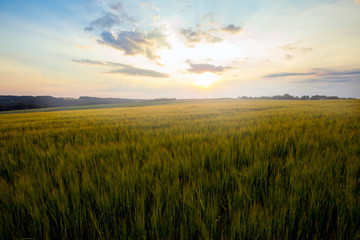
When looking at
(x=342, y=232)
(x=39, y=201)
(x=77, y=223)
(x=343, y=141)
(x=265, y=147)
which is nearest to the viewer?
(x=342, y=232)

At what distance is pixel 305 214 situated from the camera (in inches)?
38.4

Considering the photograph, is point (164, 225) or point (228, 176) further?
point (228, 176)

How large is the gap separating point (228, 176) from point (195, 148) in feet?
2.80

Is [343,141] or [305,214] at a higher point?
[343,141]

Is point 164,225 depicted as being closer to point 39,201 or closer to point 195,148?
point 39,201

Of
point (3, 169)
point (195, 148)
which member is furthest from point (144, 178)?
point (3, 169)

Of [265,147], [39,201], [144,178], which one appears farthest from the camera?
[265,147]

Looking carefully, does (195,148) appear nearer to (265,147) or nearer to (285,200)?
(265,147)

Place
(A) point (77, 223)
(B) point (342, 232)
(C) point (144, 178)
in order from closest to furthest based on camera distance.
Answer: (B) point (342, 232) → (A) point (77, 223) → (C) point (144, 178)

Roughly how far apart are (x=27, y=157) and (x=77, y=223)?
78.0 inches

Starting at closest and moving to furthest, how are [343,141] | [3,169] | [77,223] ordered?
[77,223]
[3,169]
[343,141]

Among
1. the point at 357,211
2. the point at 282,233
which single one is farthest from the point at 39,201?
the point at 357,211

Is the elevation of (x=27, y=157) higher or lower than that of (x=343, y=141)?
lower

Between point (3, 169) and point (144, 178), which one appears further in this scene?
point (3, 169)
